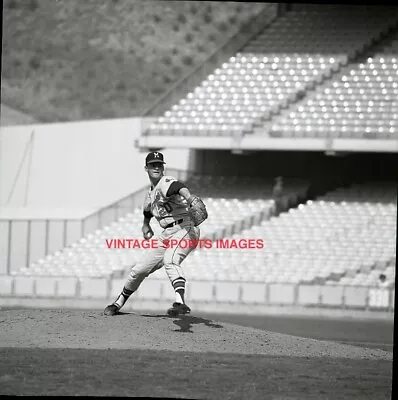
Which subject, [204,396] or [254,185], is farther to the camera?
[254,185]

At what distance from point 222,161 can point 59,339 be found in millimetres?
10278

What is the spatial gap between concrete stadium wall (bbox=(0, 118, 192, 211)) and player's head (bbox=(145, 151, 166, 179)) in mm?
8942

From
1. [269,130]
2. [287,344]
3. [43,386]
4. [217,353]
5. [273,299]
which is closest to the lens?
[43,386]

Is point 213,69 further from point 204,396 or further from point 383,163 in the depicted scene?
point 204,396

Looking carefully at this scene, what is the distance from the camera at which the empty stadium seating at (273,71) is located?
17.5 meters

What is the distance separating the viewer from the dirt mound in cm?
823

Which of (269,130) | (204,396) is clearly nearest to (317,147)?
(269,130)

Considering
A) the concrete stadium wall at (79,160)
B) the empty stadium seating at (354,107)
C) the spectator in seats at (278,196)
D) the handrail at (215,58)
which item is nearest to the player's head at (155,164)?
the handrail at (215,58)

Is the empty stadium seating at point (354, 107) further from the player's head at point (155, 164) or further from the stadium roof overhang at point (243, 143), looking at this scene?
the player's head at point (155, 164)

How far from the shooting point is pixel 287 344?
28.8ft

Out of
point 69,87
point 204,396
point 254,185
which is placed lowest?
point 204,396

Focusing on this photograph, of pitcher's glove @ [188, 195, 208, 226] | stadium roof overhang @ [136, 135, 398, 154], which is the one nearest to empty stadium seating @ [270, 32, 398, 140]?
stadium roof overhang @ [136, 135, 398, 154]

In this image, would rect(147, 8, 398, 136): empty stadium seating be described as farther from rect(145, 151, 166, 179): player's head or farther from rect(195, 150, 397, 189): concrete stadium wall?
rect(145, 151, 166, 179): player's head

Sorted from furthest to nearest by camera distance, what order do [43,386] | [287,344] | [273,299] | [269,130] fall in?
[269,130] → [273,299] → [287,344] → [43,386]
